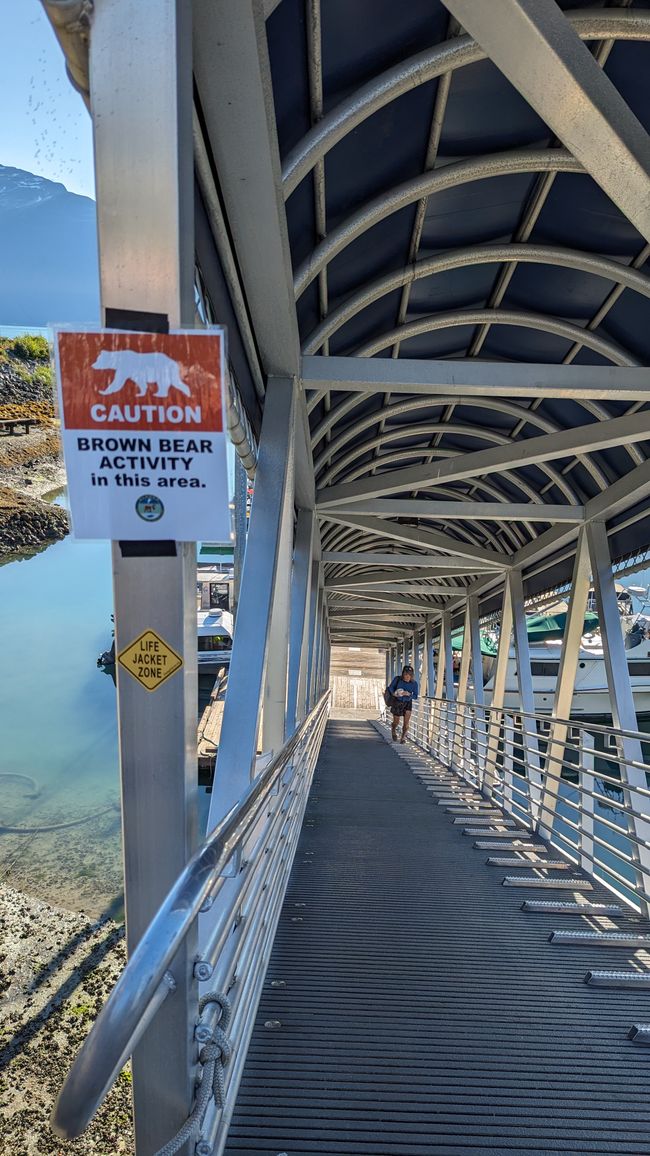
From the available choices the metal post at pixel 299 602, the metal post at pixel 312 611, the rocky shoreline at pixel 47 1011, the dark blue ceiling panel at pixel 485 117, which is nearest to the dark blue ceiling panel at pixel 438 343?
the dark blue ceiling panel at pixel 485 117

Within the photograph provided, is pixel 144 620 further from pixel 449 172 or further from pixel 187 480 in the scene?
pixel 449 172

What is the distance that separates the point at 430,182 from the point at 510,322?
7.40 ft

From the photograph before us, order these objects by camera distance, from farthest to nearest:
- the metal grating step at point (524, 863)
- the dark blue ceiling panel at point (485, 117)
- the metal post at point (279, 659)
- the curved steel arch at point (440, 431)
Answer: the curved steel arch at point (440, 431), the metal post at point (279, 659), the metal grating step at point (524, 863), the dark blue ceiling panel at point (485, 117)

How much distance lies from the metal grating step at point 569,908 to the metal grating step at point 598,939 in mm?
395

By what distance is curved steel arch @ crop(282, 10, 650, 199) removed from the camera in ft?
11.3

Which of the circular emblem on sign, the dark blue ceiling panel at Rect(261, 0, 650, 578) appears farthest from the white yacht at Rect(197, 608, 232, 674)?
the circular emblem on sign

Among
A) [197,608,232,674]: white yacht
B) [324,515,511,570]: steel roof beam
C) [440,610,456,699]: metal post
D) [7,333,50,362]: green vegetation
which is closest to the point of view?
[7,333,50,362]: green vegetation

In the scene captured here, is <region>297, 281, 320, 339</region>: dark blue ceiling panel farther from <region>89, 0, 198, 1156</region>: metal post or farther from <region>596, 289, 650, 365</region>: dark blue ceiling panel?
<region>89, 0, 198, 1156</region>: metal post

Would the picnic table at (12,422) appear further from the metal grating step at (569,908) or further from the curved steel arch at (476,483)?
the metal grating step at (569,908)

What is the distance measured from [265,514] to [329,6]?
273 centimetres

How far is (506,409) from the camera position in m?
8.00

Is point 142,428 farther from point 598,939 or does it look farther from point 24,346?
point 24,346

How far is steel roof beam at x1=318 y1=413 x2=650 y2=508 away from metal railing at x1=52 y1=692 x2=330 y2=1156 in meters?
4.46

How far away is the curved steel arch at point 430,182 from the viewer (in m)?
4.36
